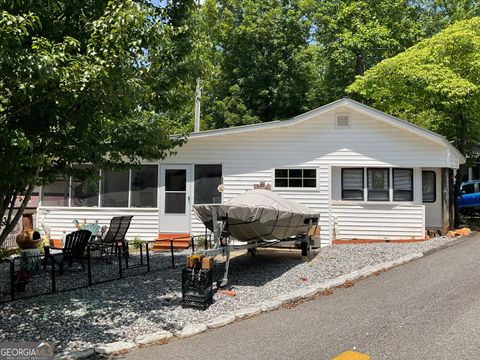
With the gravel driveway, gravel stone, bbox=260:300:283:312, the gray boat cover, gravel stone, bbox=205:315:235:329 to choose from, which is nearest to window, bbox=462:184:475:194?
the gravel driveway

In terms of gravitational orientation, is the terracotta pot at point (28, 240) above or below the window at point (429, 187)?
below

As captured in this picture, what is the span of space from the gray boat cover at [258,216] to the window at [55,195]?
8127 millimetres

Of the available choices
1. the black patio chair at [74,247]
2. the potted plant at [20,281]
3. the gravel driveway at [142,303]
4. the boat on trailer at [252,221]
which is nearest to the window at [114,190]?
the black patio chair at [74,247]

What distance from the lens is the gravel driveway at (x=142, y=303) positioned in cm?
604

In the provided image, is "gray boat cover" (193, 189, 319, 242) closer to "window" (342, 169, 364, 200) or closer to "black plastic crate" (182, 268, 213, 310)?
"black plastic crate" (182, 268, 213, 310)

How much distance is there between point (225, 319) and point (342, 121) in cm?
967

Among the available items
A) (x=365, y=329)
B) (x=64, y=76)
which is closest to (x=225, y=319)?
(x=365, y=329)

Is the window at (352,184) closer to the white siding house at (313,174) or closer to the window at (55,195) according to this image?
the white siding house at (313,174)

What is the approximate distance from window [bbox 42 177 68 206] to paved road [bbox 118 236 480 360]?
10744 mm

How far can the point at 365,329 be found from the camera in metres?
6.05

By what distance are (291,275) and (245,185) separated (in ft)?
18.5

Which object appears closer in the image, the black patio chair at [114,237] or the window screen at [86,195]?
the black patio chair at [114,237]

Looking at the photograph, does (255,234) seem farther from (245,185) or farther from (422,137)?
(422,137)

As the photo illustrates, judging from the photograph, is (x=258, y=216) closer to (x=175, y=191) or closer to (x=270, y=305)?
(x=270, y=305)
